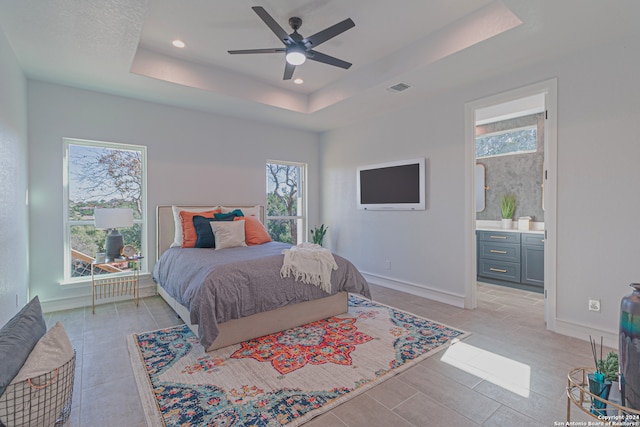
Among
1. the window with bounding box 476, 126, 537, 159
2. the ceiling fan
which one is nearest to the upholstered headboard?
the ceiling fan

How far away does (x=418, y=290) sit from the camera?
4.20 meters

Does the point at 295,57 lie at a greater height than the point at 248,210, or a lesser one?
greater

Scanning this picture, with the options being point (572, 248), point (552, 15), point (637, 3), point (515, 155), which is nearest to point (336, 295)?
point (572, 248)

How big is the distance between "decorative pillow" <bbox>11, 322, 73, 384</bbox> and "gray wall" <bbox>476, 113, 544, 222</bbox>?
565cm

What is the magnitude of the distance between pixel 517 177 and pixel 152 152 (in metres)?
5.53

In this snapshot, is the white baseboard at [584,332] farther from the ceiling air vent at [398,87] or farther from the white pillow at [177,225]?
the white pillow at [177,225]

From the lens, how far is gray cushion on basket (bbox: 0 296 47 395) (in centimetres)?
129

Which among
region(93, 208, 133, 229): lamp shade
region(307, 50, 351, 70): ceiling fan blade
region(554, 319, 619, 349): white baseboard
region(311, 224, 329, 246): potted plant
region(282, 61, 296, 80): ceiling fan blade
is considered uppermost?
region(307, 50, 351, 70): ceiling fan blade

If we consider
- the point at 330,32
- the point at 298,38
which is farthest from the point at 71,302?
the point at 330,32

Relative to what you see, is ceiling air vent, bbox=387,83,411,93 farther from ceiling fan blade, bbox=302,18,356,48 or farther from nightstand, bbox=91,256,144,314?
nightstand, bbox=91,256,144,314

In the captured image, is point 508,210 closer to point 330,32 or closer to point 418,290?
point 418,290

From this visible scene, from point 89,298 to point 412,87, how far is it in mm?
4660

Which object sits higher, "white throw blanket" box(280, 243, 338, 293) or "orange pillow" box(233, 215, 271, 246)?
"orange pillow" box(233, 215, 271, 246)

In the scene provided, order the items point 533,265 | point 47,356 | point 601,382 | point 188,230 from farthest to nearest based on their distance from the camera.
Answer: point 533,265 → point 188,230 → point 47,356 → point 601,382
